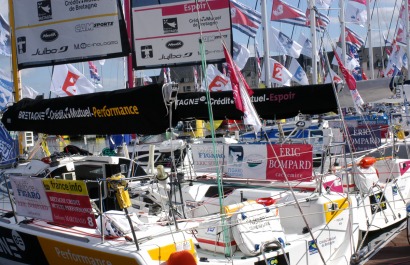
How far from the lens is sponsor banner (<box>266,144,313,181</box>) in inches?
347

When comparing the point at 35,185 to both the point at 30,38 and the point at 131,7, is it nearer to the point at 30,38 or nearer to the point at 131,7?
the point at 30,38

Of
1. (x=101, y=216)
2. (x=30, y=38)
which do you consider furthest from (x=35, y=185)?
(x=30, y=38)

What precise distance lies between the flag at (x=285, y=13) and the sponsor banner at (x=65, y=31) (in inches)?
617

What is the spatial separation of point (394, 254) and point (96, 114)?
5678mm

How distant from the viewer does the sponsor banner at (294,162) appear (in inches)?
347

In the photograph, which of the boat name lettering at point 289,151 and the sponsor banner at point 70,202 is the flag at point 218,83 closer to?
the boat name lettering at point 289,151

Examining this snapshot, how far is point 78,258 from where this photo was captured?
693cm

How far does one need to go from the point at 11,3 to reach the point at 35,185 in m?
3.18

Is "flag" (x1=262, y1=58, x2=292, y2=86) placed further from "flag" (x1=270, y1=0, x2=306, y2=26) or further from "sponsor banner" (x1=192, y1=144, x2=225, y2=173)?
"sponsor banner" (x1=192, y1=144, x2=225, y2=173)

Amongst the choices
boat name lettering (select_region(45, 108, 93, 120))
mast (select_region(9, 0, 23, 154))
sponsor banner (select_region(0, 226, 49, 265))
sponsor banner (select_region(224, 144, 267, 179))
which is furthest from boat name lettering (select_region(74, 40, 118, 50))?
sponsor banner (select_region(0, 226, 49, 265))

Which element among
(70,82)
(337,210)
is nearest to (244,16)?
(70,82)

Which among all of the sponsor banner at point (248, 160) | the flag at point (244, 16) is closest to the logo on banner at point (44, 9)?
the sponsor banner at point (248, 160)

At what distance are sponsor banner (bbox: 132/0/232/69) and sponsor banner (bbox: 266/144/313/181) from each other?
5.83ft

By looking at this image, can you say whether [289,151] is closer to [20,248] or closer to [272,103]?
[272,103]
